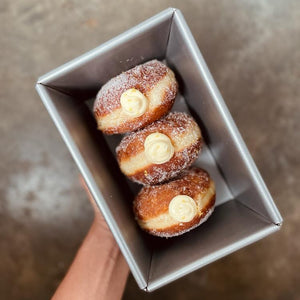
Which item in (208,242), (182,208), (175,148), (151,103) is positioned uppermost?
(151,103)

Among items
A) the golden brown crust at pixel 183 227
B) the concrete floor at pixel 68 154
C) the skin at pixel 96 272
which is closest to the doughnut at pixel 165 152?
the golden brown crust at pixel 183 227

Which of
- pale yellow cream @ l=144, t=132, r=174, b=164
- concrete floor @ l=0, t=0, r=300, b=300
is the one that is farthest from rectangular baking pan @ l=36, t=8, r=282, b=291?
concrete floor @ l=0, t=0, r=300, b=300

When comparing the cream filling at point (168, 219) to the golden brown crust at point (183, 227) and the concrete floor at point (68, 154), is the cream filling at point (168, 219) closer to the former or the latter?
the golden brown crust at point (183, 227)

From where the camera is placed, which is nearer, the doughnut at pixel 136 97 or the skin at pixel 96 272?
the doughnut at pixel 136 97

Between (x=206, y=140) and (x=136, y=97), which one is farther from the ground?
(x=136, y=97)

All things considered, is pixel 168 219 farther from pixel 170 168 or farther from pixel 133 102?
pixel 133 102

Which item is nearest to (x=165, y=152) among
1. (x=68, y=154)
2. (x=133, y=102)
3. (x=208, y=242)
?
(x=133, y=102)

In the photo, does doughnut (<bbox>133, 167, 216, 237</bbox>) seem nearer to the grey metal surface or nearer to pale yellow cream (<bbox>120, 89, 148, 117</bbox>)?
the grey metal surface
